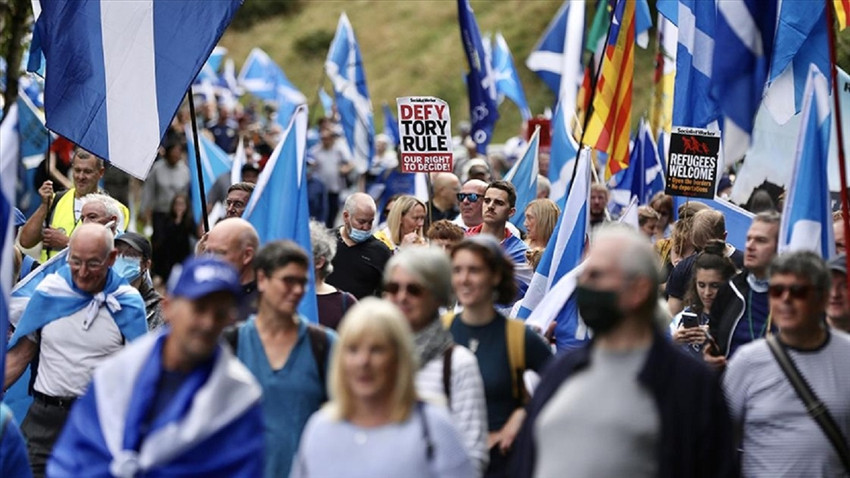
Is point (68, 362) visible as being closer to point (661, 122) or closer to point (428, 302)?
point (428, 302)

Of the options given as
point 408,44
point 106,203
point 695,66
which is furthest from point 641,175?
point 408,44

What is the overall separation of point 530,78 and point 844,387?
1920 inches

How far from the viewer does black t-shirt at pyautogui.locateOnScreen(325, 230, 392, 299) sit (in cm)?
1086

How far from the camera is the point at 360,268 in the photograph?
1091 centimetres

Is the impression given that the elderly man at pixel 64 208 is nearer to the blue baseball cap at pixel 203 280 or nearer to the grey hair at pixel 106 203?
the grey hair at pixel 106 203

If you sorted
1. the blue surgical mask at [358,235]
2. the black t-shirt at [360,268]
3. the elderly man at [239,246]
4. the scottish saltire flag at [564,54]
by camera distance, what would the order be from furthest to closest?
1. the scottish saltire flag at [564,54]
2. the blue surgical mask at [358,235]
3. the black t-shirt at [360,268]
4. the elderly man at [239,246]

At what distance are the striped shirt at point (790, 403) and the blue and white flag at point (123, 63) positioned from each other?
4563 millimetres

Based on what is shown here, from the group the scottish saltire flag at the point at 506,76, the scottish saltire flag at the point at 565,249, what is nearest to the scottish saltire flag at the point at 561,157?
the scottish saltire flag at the point at 565,249

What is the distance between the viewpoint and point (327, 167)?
23922 millimetres

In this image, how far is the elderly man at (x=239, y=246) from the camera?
7.76m

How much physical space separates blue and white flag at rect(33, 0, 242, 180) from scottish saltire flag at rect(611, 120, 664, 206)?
23.8 feet

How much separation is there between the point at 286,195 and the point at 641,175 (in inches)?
351

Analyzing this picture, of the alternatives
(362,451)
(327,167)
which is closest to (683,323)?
(362,451)

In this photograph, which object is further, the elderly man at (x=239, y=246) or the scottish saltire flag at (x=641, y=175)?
the scottish saltire flag at (x=641, y=175)
